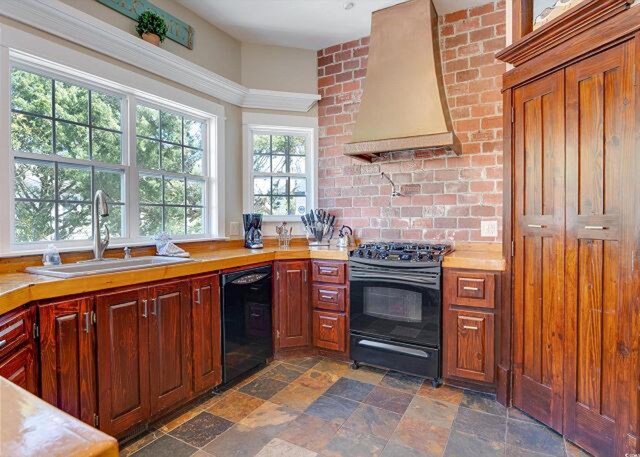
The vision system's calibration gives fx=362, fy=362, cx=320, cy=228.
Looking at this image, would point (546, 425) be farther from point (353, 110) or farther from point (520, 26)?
point (353, 110)

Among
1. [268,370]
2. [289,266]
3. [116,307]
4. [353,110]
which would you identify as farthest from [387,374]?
[353,110]

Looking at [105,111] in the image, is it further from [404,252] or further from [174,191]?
[404,252]

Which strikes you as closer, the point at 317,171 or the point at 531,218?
the point at 531,218

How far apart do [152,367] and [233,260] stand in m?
0.81

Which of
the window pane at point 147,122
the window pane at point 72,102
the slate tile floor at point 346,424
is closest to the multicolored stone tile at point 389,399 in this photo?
the slate tile floor at point 346,424

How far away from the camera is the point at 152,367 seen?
2.00 meters

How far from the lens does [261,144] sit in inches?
141

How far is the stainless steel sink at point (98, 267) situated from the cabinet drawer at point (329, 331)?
1.22m

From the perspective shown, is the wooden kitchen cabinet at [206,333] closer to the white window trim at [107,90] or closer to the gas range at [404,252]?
the white window trim at [107,90]

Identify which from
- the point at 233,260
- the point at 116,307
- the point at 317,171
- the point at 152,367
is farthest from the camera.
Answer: the point at 317,171

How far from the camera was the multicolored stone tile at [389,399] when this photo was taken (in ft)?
7.49

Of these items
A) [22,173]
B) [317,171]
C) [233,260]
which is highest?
[317,171]

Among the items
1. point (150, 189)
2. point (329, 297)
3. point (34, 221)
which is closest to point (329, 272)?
point (329, 297)

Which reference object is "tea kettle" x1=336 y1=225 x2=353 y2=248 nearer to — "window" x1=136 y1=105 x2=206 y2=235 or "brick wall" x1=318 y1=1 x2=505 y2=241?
"brick wall" x1=318 y1=1 x2=505 y2=241
